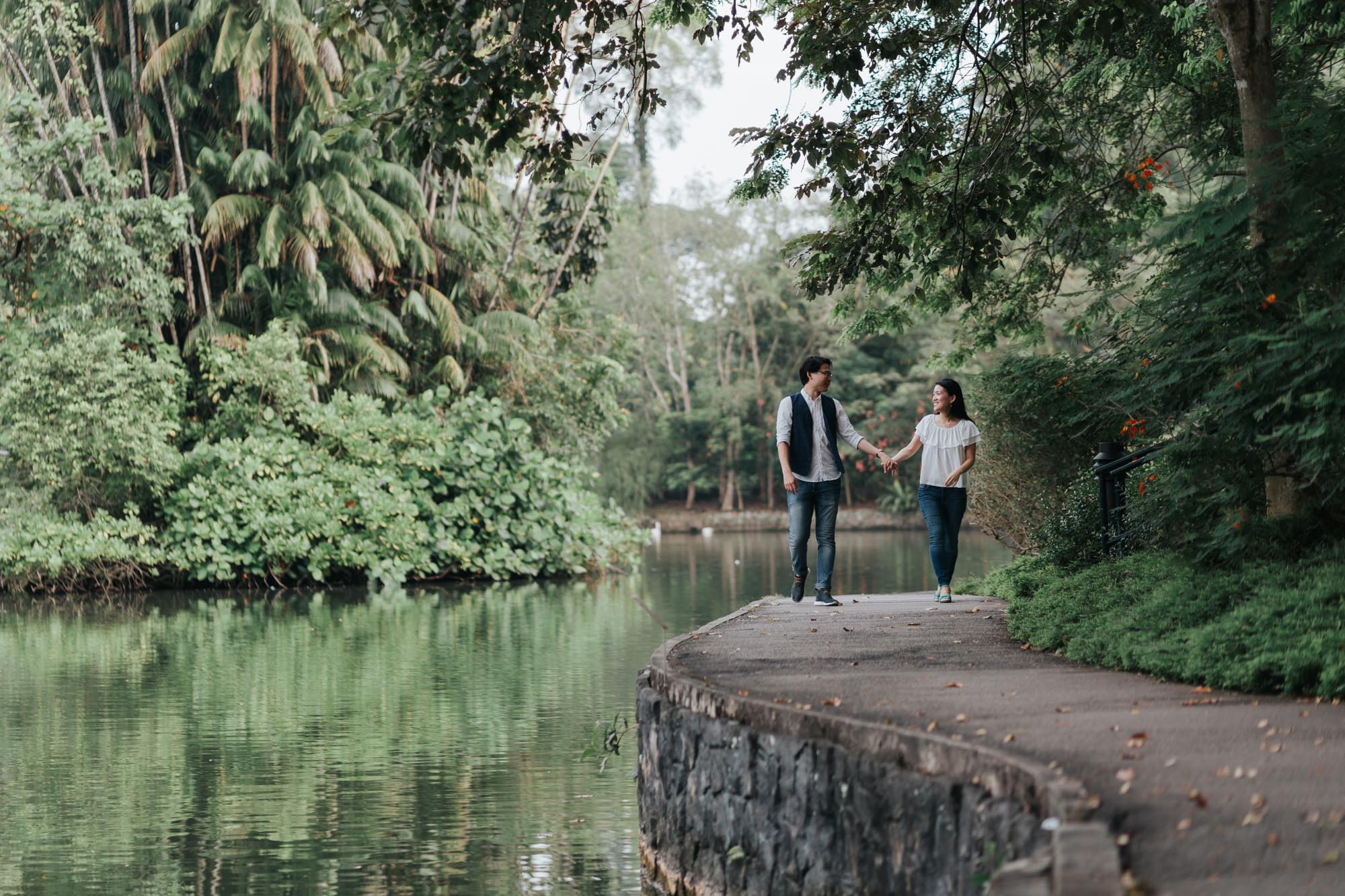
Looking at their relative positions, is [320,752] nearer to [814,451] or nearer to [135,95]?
[814,451]

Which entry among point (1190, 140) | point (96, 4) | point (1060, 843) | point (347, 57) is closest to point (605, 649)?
point (1190, 140)

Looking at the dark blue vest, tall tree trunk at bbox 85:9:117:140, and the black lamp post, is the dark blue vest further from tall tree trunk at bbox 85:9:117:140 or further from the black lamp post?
tall tree trunk at bbox 85:9:117:140

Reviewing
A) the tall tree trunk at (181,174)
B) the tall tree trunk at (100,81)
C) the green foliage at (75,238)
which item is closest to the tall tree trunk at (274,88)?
the tall tree trunk at (181,174)

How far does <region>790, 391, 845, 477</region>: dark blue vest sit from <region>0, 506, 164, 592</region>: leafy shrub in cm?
1626

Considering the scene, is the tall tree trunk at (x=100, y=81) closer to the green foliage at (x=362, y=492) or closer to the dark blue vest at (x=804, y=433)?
the green foliage at (x=362, y=492)

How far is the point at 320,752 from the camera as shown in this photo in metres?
10.2

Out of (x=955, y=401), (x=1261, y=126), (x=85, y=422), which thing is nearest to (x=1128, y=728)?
(x=1261, y=126)

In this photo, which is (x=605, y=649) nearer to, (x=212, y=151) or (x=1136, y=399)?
(x=1136, y=399)

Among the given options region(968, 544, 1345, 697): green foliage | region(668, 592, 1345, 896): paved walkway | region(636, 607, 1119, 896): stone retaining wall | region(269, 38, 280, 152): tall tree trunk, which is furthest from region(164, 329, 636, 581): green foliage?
region(636, 607, 1119, 896): stone retaining wall

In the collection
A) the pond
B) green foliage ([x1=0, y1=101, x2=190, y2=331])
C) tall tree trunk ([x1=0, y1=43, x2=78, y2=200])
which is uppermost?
tall tree trunk ([x1=0, y1=43, x2=78, y2=200])

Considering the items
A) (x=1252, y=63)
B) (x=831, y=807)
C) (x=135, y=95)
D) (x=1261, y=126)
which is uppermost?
(x=135, y=95)

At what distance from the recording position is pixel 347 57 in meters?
27.6

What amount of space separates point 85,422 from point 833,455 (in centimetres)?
1671

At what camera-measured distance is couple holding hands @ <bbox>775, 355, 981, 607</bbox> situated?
11180 millimetres
